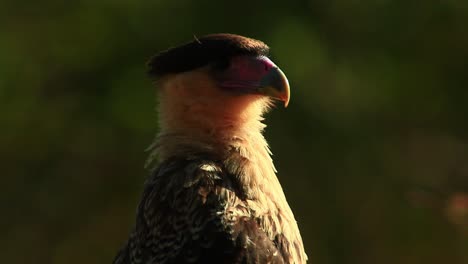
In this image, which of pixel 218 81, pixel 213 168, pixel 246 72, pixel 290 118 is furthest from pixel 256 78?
pixel 290 118

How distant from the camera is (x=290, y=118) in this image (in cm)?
1214

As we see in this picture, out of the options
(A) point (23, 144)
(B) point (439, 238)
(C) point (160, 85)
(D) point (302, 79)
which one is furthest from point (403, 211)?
(C) point (160, 85)

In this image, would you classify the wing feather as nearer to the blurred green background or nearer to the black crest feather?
the black crest feather

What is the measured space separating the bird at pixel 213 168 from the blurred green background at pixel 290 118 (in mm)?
6222

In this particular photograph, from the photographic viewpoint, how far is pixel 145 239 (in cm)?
471

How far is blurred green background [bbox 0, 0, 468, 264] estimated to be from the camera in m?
11.9

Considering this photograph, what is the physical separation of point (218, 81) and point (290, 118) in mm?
7056

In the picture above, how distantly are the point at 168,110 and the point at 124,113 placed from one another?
23.4 ft

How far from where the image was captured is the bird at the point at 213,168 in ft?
15.0

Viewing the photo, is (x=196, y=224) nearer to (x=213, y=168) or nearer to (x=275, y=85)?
(x=213, y=168)

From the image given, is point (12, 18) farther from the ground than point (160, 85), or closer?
closer

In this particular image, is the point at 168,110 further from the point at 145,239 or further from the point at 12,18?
the point at 12,18

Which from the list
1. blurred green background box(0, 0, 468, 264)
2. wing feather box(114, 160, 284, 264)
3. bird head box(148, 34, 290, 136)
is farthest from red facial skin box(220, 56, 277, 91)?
blurred green background box(0, 0, 468, 264)

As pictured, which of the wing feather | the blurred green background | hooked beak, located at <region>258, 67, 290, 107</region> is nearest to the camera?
the wing feather
